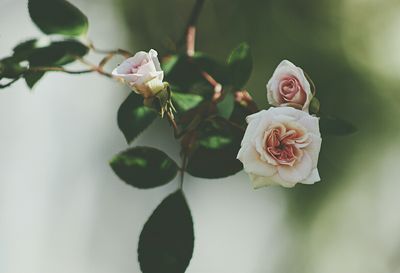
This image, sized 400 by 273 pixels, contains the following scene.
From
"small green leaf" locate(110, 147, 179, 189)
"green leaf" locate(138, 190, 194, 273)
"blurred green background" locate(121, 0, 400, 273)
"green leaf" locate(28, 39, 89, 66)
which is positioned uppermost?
"green leaf" locate(28, 39, 89, 66)

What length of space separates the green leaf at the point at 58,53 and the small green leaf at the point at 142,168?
0.38 ft

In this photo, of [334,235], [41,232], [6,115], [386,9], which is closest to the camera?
[386,9]

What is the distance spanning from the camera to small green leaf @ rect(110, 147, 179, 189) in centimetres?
56

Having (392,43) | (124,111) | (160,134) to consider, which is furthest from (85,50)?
(160,134)

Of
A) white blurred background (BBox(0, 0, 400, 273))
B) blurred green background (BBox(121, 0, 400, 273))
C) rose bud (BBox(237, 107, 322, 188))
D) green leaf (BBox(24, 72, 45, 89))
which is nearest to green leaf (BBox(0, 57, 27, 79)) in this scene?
green leaf (BBox(24, 72, 45, 89))

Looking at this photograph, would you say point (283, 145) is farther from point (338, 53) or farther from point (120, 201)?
point (120, 201)

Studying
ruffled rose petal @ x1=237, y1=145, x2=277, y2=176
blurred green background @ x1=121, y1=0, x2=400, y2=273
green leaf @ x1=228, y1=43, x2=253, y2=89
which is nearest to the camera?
ruffled rose petal @ x1=237, y1=145, x2=277, y2=176

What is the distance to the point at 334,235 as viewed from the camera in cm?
193

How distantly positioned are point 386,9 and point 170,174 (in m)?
1.13

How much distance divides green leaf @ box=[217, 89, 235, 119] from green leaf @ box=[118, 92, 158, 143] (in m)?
A: 0.06

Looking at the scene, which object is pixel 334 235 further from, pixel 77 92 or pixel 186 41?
pixel 186 41

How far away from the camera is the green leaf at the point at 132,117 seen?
0.55 meters

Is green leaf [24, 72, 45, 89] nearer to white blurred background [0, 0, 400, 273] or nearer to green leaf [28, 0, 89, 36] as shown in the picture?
green leaf [28, 0, 89, 36]

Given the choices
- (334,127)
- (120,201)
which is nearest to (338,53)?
(120,201)
